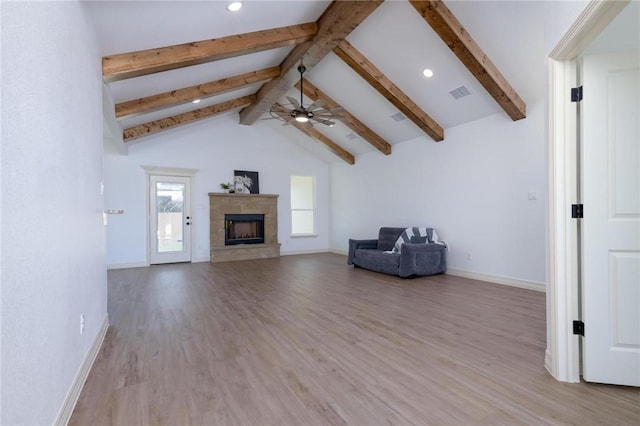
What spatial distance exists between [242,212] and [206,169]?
1.41 meters

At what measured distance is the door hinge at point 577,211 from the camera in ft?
6.81

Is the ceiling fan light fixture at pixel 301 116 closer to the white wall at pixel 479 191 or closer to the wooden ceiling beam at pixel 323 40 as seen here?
the wooden ceiling beam at pixel 323 40

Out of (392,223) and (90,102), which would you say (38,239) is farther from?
(392,223)

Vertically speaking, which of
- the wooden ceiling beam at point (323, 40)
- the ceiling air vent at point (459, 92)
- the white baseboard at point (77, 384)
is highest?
the wooden ceiling beam at point (323, 40)

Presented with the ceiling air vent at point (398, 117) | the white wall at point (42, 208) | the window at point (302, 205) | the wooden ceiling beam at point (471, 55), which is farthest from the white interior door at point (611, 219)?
the window at point (302, 205)

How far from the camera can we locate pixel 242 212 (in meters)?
8.34

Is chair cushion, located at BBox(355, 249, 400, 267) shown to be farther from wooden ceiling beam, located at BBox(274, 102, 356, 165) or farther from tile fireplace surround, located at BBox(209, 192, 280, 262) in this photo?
wooden ceiling beam, located at BBox(274, 102, 356, 165)

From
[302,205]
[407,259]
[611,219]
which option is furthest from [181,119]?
[611,219]

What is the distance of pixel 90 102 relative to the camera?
8.81ft

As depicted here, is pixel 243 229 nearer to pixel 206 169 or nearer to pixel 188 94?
pixel 206 169

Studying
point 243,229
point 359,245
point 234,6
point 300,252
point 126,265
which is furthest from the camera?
point 300,252

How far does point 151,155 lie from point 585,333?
8014mm

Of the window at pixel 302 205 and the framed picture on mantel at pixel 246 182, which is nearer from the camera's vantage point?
the framed picture on mantel at pixel 246 182

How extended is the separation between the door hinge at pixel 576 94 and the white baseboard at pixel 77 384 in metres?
3.53
